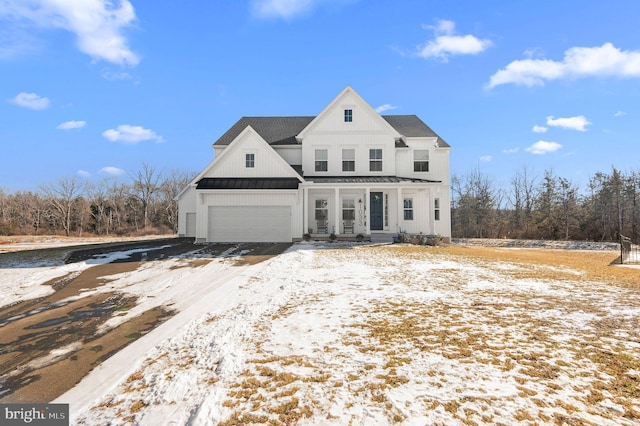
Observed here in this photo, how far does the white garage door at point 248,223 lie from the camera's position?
62.2 ft

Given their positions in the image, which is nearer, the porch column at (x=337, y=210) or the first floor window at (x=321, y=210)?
the porch column at (x=337, y=210)

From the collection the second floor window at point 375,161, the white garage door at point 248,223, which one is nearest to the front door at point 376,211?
the second floor window at point 375,161

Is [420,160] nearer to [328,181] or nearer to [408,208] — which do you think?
[408,208]

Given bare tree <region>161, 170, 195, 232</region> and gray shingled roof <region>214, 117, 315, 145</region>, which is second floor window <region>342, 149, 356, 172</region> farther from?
bare tree <region>161, 170, 195, 232</region>

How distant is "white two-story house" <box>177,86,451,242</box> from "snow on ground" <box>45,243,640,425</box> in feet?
38.0

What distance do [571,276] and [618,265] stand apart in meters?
5.14

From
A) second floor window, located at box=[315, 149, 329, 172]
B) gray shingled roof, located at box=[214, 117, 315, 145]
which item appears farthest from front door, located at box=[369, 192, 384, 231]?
gray shingled roof, located at box=[214, 117, 315, 145]

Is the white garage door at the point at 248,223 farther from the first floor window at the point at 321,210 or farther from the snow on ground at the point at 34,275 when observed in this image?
the snow on ground at the point at 34,275

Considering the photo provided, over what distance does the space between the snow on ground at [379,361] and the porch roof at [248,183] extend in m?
11.5

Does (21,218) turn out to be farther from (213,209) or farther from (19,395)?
(19,395)

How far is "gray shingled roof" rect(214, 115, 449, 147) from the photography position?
875 inches

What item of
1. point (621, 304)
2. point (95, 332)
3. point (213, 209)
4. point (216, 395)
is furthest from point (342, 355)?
point (213, 209)

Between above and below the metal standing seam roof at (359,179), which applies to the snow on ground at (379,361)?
below

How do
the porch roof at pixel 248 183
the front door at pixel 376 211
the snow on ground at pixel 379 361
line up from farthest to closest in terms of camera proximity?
the front door at pixel 376 211
the porch roof at pixel 248 183
the snow on ground at pixel 379 361
